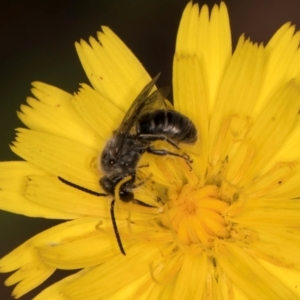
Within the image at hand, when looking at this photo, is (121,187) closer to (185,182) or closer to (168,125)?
(168,125)

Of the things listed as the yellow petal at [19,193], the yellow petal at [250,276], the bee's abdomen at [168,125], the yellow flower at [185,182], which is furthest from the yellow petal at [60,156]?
the yellow petal at [250,276]

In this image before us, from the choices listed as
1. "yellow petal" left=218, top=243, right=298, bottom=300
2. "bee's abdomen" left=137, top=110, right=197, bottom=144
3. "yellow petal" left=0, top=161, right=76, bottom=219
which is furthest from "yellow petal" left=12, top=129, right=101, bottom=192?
"yellow petal" left=218, top=243, right=298, bottom=300

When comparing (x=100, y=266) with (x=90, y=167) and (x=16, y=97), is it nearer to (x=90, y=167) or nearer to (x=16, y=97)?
(x=90, y=167)

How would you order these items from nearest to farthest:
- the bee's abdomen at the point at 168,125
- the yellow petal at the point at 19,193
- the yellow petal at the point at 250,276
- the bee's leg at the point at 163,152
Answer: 1. the yellow petal at the point at 250,276
2. the bee's abdomen at the point at 168,125
3. the bee's leg at the point at 163,152
4. the yellow petal at the point at 19,193

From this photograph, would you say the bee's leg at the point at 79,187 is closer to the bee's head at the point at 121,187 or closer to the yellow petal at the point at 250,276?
the bee's head at the point at 121,187

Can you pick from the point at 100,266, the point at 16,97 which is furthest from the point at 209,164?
the point at 16,97

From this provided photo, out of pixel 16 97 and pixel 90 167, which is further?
pixel 16 97
